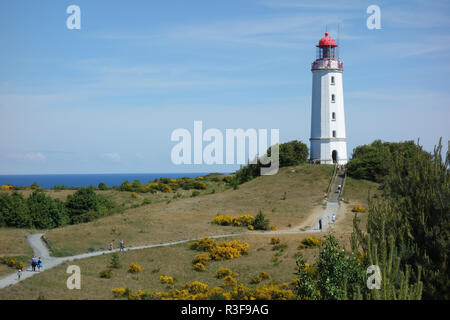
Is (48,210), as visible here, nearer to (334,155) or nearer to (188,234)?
(188,234)

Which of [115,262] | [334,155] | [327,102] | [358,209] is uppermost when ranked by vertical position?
[327,102]

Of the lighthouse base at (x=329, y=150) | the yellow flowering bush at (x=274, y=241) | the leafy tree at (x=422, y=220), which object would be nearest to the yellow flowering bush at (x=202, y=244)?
the yellow flowering bush at (x=274, y=241)

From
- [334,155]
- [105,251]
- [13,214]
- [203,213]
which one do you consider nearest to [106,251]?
[105,251]

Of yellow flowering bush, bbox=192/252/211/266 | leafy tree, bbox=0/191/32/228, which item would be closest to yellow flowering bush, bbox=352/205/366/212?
yellow flowering bush, bbox=192/252/211/266

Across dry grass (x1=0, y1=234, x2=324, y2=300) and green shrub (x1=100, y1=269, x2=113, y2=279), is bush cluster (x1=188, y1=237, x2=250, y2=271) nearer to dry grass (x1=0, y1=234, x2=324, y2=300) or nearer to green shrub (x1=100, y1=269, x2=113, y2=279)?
dry grass (x1=0, y1=234, x2=324, y2=300)

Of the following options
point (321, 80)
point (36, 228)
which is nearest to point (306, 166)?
point (321, 80)

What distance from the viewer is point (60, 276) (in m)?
29.8

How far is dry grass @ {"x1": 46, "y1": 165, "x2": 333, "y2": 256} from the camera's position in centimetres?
4169

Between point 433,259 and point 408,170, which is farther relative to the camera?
point 408,170

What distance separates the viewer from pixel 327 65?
6012cm

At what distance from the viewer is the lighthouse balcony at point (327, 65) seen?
60.1 meters

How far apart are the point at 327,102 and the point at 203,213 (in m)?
22.3
